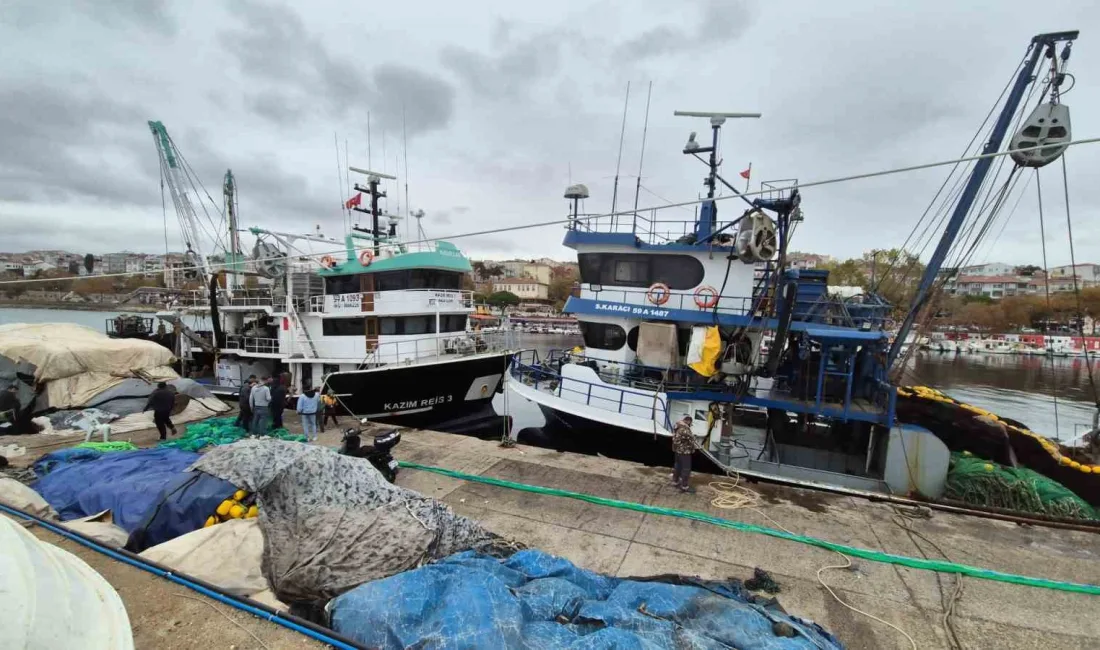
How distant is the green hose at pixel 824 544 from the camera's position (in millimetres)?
4426

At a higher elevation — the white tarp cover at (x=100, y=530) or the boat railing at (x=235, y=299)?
the boat railing at (x=235, y=299)

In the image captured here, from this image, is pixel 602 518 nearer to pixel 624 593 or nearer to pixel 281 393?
pixel 624 593

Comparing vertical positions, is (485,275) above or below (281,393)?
above

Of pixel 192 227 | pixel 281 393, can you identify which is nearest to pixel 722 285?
pixel 281 393

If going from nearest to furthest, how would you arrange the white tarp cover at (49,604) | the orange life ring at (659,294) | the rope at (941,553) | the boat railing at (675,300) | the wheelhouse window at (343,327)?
the white tarp cover at (49,604)
the rope at (941,553)
the boat railing at (675,300)
the orange life ring at (659,294)
the wheelhouse window at (343,327)

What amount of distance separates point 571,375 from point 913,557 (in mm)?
5948

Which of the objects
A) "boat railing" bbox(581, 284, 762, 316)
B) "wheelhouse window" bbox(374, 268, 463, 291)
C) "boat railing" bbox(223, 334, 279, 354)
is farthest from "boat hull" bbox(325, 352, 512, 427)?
"boat railing" bbox(223, 334, 279, 354)

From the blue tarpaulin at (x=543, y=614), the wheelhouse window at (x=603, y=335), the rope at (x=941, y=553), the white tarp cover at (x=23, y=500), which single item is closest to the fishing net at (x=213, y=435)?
the white tarp cover at (x=23, y=500)

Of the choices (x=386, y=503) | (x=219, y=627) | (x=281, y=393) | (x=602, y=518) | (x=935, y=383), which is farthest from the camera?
(x=935, y=383)

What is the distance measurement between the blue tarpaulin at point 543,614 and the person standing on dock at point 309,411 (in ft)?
19.8

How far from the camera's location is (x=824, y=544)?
16.7 ft

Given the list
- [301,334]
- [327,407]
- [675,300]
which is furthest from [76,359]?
[675,300]

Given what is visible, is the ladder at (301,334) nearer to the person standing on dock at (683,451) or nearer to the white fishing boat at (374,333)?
the white fishing boat at (374,333)

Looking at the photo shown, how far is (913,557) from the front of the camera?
499cm
